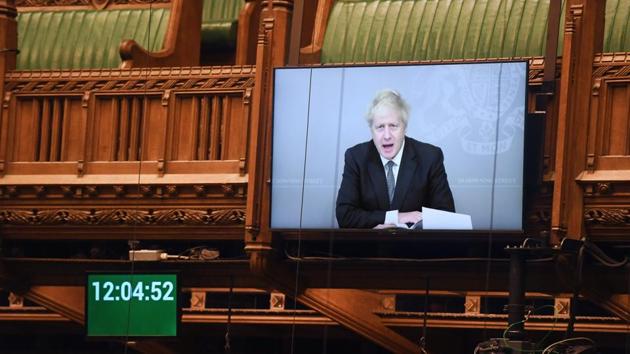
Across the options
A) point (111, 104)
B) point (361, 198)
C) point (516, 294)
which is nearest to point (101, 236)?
point (111, 104)

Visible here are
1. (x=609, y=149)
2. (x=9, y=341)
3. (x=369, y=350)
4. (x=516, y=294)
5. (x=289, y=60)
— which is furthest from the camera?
(x=9, y=341)

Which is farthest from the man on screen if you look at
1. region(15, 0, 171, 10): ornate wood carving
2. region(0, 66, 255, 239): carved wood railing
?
region(15, 0, 171, 10): ornate wood carving

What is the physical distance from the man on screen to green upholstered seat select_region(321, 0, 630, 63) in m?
1.19

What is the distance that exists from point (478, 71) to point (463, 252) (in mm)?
1685

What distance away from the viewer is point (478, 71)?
20578 mm

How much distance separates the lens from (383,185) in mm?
21000

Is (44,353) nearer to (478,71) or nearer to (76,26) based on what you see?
(76,26)

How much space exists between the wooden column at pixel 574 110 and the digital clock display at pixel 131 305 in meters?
4.20

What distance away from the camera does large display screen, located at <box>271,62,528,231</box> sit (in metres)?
20.3

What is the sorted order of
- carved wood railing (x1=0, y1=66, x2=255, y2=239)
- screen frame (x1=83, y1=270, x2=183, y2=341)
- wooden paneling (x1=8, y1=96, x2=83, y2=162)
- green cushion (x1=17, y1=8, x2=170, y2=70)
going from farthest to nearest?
green cushion (x1=17, y1=8, x2=170, y2=70)
wooden paneling (x1=8, y1=96, x2=83, y2=162)
screen frame (x1=83, y1=270, x2=183, y2=341)
carved wood railing (x1=0, y1=66, x2=255, y2=239)

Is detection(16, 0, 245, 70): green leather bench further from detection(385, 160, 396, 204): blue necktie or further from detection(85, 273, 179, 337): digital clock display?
detection(385, 160, 396, 204): blue necktie

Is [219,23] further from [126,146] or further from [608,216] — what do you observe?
[608,216]

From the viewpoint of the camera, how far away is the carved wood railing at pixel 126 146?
70.9 ft

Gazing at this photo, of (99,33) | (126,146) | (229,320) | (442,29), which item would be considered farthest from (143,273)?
(442,29)
